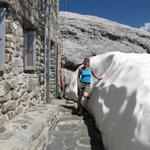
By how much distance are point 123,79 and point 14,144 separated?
2.57m

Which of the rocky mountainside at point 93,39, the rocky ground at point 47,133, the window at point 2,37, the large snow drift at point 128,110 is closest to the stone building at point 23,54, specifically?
the window at point 2,37

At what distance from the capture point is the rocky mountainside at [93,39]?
14.2 meters

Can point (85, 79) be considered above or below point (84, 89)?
above

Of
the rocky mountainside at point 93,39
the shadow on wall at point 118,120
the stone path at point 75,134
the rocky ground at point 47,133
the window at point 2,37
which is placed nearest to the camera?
the shadow on wall at point 118,120

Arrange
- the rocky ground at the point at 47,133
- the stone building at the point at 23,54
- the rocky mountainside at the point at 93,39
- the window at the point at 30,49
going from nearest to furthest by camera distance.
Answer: the rocky ground at the point at 47,133, the stone building at the point at 23,54, the window at the point at 30,49, the rocky mountainside at the point at 93,39

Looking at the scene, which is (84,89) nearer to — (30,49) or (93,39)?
(30,49)

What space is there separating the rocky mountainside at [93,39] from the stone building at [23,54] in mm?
5587

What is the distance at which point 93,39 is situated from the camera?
1521 cm

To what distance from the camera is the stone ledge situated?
3791mm

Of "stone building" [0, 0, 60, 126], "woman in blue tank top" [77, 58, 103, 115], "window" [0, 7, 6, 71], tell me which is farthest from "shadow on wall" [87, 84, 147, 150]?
"window" [0, 7, 6, 71]

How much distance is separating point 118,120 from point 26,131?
1.38 meters

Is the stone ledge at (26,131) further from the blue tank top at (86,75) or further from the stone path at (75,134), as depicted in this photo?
the blue tank top at (86,75)

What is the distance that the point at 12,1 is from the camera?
505 centimetres

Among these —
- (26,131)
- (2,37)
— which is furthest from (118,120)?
(2,37)
